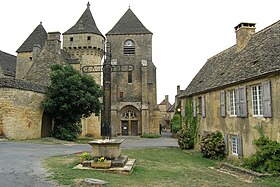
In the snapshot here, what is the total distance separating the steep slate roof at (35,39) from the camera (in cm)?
3972

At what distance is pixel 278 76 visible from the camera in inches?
414

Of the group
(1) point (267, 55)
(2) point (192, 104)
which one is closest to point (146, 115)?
(2) point (192, 104)

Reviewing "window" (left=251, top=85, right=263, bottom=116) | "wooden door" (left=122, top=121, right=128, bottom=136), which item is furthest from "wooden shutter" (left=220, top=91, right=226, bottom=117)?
"wooden door" (left=122, top=121, right=128, bottom=136)

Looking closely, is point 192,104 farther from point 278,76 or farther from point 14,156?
point 14,156

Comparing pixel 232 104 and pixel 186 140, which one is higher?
pixel 232 104

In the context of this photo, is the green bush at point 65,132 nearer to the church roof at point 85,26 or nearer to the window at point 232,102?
the window at point 232,102

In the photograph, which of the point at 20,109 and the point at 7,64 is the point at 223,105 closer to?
the point at 20,109

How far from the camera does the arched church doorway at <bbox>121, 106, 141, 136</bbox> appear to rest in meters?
38.6

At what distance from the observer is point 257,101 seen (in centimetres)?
1207

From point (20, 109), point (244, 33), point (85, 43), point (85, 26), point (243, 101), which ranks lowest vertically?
point (20, 109)

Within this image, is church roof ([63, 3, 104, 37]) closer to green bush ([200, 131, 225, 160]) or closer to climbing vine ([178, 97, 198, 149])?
climbing vine ([178, 97, 198, 149])

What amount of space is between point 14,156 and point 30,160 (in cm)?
137

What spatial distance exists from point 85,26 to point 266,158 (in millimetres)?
34385

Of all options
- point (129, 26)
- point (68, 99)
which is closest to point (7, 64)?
point (129, 26)
